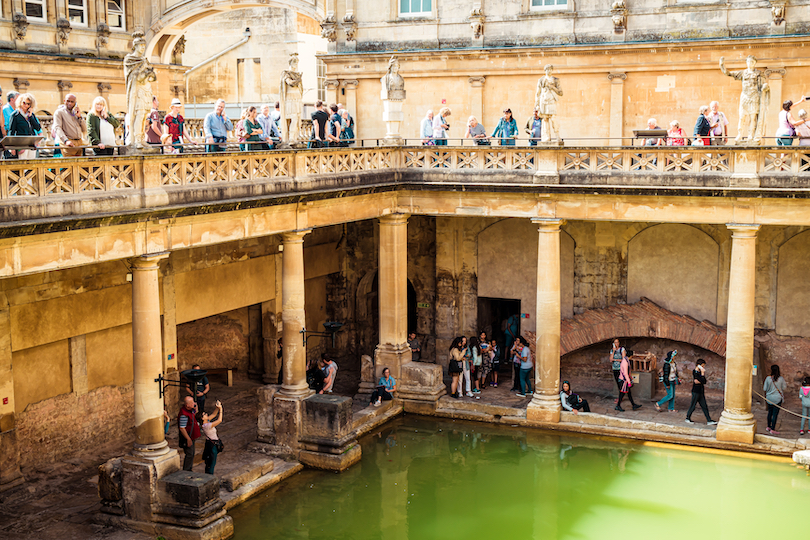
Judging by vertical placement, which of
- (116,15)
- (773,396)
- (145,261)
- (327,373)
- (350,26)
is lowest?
(773,396)

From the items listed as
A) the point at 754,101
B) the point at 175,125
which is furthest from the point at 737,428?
the point at 175,125

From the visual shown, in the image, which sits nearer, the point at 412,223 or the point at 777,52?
the point at 777,52

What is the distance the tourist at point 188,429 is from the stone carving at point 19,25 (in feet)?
44.0

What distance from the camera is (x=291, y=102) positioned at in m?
19.6

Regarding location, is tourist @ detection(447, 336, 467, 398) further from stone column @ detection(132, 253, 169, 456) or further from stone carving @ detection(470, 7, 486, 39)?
stone column @ detection(132, 253, 169, 456)

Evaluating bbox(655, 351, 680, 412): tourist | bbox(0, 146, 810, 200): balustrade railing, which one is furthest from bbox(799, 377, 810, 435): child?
bbox(0, 146, 810, 200): balustrade railing

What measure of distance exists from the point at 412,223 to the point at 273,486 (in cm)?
1129

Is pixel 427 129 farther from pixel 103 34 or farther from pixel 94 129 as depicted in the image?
pixel 103 34

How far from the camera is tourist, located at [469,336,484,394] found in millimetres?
24562

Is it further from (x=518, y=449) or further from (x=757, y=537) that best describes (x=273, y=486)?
(x=757, y=537)

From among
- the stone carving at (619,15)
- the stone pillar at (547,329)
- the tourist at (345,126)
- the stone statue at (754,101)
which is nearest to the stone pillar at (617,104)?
the stone carving at (619,15)

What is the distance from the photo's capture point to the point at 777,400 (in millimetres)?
21047

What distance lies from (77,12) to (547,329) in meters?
16.5

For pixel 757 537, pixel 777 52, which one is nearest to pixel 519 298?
pixel 777 52
